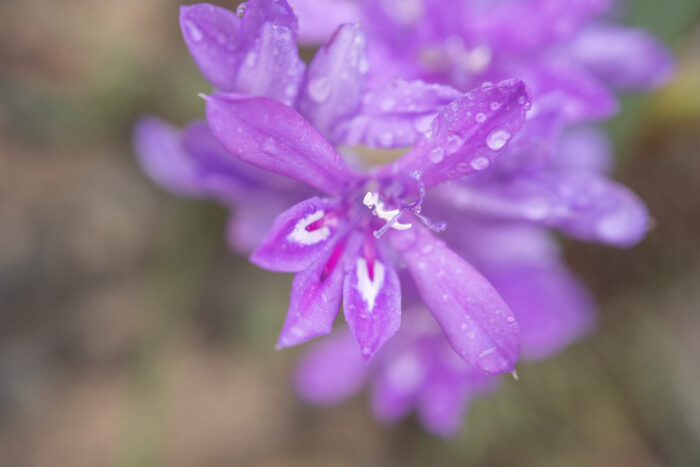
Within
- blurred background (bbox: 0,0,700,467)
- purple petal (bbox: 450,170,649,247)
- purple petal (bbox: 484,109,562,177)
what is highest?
purple petal (bbox: 484,109,562,177)

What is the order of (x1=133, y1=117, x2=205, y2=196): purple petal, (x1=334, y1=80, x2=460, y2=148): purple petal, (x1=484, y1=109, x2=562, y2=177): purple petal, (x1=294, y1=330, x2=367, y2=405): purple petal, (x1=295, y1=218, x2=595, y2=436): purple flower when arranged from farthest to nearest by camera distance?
(x1=294, y1=330, x2=367, y2=405): purple petal, (x1=295, y1=218, x2=595, y2=436): purple flower, (x1=133, y1=117, x2=205, y2=196): purple petal, (x1=484, y1=109, x2=562, y2=177): purple petal, (x1=334, y1=80, x2=460, y2=148): purple petal

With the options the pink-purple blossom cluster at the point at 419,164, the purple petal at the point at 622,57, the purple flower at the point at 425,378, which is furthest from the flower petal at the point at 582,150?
the purple flower at the point at 425,378

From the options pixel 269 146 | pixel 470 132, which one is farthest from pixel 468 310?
pixel 269 146

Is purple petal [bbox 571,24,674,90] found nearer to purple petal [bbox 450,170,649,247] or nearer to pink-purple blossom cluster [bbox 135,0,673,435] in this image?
pink-purple blossom cluster [bbox 135,0,673,435]

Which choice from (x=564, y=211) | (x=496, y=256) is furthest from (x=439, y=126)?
(x=496, y=256)

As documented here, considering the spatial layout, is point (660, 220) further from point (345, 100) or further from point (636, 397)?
point (345, 100)

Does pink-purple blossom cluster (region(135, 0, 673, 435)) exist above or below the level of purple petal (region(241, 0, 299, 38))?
below

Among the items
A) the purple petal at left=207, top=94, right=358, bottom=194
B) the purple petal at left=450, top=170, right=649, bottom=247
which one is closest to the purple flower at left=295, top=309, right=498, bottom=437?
the purple petal at left=450, top=170, right=649, bottom=247
